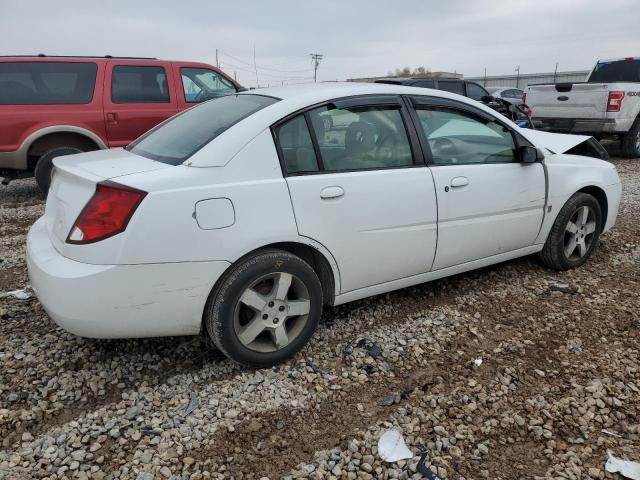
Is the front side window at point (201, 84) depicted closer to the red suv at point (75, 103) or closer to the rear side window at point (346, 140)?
the red suv at point (75, 103)

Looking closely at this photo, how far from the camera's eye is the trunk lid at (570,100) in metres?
9.27

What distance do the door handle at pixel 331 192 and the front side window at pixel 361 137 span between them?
0.46 ft

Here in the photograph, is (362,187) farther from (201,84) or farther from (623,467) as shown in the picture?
(201,84)

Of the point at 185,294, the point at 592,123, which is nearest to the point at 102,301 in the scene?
the point at 185,294

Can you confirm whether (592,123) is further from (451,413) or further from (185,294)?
(185,294)

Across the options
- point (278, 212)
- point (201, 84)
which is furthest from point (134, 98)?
point (278, 212)

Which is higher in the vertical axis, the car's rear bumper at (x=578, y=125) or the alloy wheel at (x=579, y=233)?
the car's rear bumper at (x=578, y=125)

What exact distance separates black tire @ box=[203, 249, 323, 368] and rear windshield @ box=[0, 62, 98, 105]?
17.5ft

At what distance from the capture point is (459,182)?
3299 millimetres

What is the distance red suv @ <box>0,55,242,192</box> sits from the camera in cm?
636

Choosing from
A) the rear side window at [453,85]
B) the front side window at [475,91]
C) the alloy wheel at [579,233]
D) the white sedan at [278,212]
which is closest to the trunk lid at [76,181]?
the white sedan at [278,212]

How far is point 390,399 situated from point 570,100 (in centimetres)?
906

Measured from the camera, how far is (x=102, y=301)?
7.69 ft

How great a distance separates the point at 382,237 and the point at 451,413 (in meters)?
1.08
